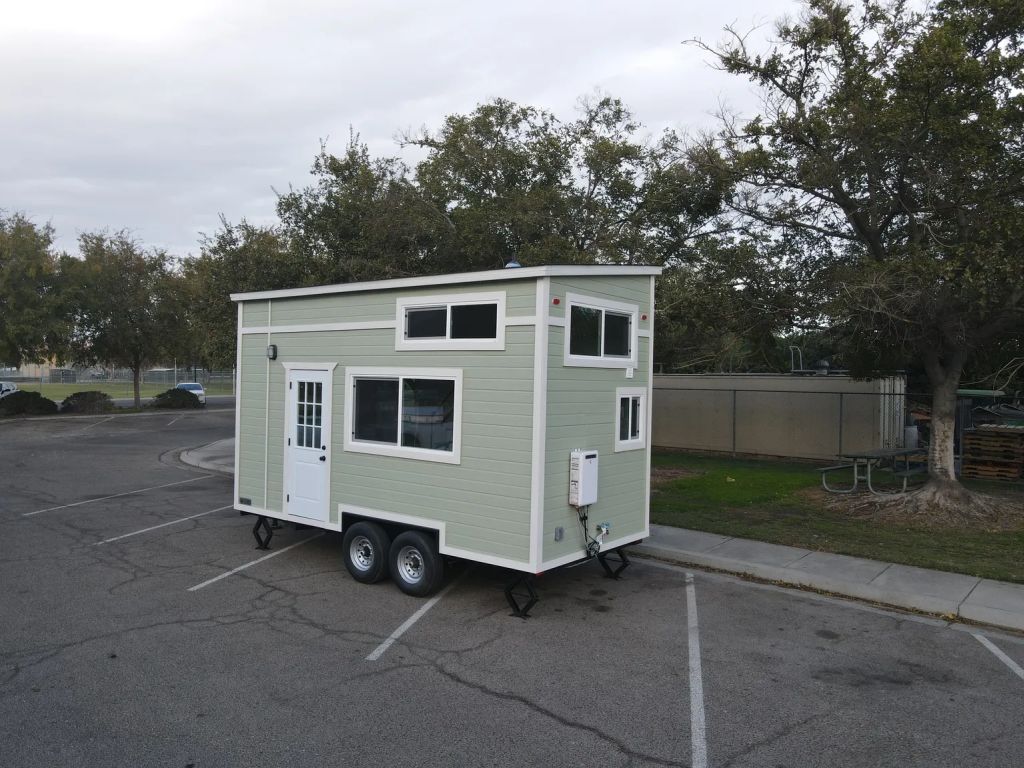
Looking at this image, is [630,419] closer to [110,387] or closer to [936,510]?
[936,510]

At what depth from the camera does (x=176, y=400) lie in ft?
113

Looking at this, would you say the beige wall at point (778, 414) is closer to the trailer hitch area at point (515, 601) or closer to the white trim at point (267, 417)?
the trailer hitch area at point (515, 601)

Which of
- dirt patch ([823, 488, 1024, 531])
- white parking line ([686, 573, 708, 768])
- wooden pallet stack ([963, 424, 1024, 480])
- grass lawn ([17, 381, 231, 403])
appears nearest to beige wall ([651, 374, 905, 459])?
wooden pallet stack ([963, 424, 1024, 480])

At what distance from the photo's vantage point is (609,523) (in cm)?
766

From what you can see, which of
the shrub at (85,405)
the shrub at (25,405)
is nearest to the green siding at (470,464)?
the shrub at (25,405)

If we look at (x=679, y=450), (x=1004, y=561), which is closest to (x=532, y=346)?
(x=1004, y=561)

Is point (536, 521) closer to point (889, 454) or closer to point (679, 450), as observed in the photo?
point (889, 454)

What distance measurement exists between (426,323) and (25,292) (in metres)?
26.8

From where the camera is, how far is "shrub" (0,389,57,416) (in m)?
29.0

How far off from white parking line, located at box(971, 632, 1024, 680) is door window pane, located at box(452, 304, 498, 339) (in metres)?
5.07

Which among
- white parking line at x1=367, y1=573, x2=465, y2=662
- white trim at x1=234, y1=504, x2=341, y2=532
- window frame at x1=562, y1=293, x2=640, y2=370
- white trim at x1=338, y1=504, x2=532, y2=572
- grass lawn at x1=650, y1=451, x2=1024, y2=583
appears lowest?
white parking line at x1=367, y1=573, x2=465, y2=662

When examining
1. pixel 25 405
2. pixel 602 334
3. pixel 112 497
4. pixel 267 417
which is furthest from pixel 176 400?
pixel 602 334

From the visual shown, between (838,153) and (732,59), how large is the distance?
7.83 feet

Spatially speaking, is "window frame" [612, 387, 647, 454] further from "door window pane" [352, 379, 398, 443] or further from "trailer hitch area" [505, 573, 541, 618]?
"door window pane" [352, 379, 398, 443]
